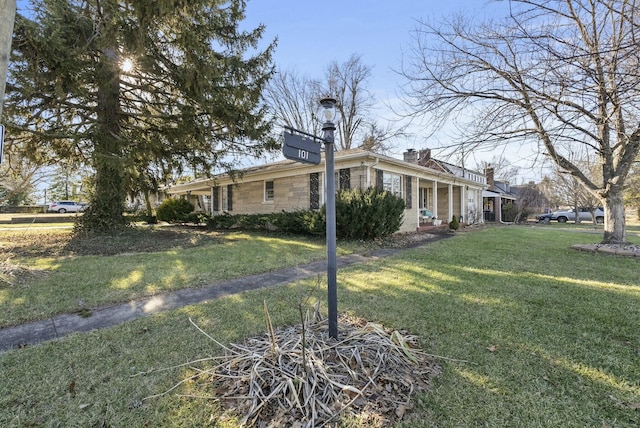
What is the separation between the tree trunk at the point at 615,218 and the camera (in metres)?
8.75

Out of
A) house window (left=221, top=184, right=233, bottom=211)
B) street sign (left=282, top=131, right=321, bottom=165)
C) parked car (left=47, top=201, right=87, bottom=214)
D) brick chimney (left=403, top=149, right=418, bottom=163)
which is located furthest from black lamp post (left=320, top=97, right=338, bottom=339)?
parked car (left=47, top=201, right=87, bottom=214)

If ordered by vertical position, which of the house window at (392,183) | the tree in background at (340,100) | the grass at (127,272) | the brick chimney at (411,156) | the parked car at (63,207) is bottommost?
the grass at (127,272)

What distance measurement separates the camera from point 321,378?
2215 mm

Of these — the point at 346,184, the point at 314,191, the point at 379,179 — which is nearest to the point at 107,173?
the point at 314,191

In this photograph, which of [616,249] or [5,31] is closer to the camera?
[5,31]

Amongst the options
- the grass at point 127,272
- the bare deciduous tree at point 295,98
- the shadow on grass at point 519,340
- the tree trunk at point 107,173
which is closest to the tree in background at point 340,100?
the bare deciduous tree at point 295,98

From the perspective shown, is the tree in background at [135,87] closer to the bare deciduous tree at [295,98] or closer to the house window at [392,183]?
the house window at [392,183]

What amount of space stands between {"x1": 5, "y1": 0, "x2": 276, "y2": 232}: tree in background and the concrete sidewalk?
19.3 ft

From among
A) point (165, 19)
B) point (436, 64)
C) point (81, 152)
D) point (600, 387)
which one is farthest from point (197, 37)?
point (600, 387)

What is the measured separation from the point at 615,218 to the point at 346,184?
8.48 m

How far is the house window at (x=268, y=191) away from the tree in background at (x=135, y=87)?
322 centimetres

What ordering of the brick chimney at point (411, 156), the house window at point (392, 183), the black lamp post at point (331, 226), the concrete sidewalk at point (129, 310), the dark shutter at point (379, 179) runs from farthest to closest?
the brick chimney at point (411, 156)
the house window at point (392, 183)
the dark shutter at point (379, 179)
the concrete sidewalk at point (129, 310)
the black lamp post at point (331, 226)

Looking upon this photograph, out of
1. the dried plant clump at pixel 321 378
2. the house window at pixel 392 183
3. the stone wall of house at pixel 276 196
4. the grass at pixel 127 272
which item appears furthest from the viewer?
the stone wall of house at pixel 276 196

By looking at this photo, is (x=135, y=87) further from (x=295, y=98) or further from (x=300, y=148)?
(x=295, y=98)
